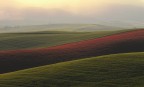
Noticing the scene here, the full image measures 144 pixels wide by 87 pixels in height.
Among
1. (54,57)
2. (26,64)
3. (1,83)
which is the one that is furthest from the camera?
(54,57)

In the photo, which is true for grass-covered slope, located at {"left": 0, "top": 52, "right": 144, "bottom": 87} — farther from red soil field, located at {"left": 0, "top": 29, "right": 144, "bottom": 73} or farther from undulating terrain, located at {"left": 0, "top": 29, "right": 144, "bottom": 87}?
red soil field, located at {"left": 0, "top": 29, "right": 144, "bottom": 73}

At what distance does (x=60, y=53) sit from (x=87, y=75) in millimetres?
14044

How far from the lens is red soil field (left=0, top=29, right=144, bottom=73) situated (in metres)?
32.5

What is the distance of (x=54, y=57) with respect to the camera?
35312 millimetres

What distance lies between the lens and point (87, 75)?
23234 mm

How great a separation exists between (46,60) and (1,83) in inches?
509

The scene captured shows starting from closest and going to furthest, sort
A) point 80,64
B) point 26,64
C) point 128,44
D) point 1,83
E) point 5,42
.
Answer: point 1,83, point 80,64, point 26,64, point 128,44, point 5,42

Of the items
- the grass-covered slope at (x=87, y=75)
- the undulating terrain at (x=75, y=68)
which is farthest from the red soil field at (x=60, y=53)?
the grass-covered slope at (x=87, y=75)

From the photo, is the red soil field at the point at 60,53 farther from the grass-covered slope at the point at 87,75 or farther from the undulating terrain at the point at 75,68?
the grass-covered slope at the point at 87,75

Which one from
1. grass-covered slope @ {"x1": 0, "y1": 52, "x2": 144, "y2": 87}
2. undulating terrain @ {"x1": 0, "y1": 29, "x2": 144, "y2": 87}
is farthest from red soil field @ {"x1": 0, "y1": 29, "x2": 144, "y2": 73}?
grass-covered slope @ {"x1": 0, "y1": 52, "x2": 144, "y2": 87}

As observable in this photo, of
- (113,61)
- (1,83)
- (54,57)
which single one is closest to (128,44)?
(54,57)

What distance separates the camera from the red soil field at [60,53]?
32.5m

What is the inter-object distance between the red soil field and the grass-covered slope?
22.4 ft

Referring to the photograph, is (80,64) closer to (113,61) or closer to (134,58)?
(113,61)
